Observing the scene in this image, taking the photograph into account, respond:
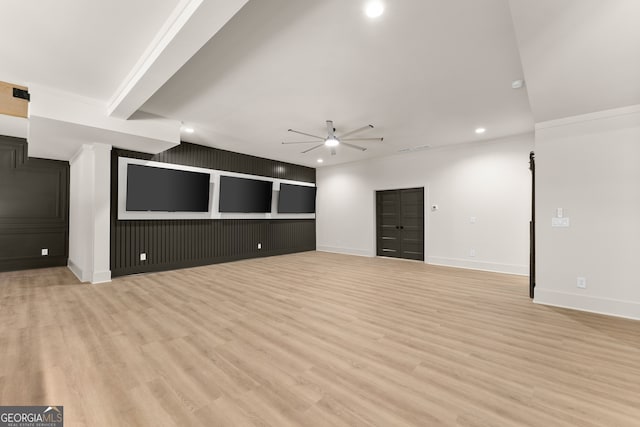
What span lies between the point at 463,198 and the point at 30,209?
10.2m

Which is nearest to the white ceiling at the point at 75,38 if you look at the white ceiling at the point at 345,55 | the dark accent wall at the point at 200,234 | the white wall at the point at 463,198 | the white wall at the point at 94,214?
the white ceiling at the point at 345,55

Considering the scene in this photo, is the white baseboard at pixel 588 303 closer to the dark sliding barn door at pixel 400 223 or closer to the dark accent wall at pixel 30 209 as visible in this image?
the dark sliding barn door at pixel 400 223

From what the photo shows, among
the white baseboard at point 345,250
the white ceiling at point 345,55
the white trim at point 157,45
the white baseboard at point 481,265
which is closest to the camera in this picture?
the white trim at point 157,45

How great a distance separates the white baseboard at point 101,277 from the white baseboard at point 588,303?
7.23m

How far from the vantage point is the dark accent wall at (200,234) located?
5.42 m

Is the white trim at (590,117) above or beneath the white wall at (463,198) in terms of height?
above

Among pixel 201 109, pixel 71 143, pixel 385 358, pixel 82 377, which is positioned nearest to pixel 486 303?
pixel 385 358

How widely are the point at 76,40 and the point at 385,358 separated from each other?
4.32m

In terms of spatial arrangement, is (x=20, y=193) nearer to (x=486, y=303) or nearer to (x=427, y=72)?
(x=427, y=72)

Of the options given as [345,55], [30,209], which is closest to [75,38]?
[345,55]

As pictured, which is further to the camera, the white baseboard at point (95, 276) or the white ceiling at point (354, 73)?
the white baseboard at point (95, 276)

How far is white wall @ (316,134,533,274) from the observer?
579 cm

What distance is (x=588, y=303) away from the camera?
3.50m

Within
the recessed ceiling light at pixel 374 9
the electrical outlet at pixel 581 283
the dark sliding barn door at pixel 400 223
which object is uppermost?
the recessed ceiling light at pixel 374 9
